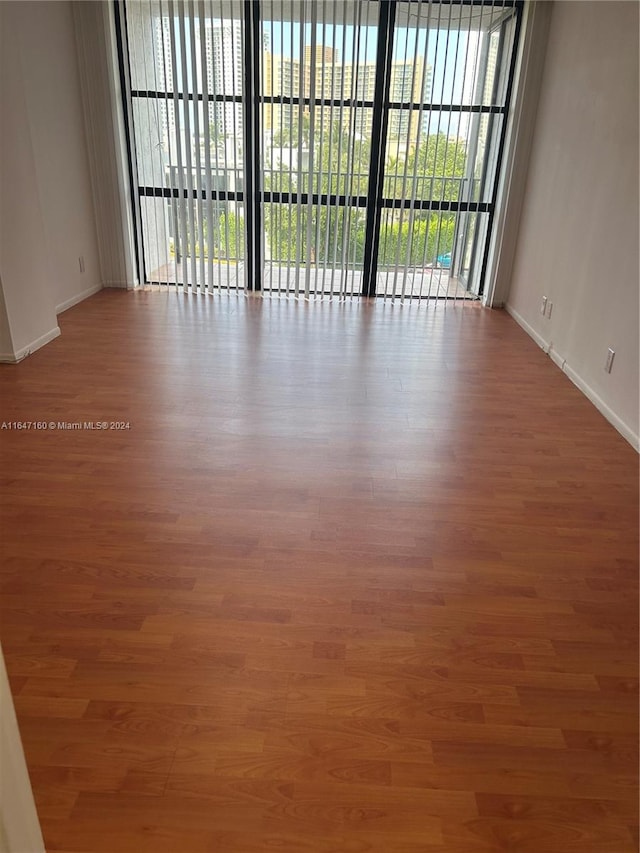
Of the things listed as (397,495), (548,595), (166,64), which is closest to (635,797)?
(548,595)

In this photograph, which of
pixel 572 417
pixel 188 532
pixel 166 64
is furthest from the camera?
pixel 166 64

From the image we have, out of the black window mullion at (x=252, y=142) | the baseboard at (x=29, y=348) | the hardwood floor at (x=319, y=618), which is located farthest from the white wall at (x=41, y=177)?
the black window mullion at (x=252, y=142)

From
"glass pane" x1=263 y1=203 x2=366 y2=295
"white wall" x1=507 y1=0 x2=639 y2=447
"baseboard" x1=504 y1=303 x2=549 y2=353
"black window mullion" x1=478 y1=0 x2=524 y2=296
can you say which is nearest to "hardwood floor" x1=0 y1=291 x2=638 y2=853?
"white wall" x1=507 y1=0 x2=639 y2=447

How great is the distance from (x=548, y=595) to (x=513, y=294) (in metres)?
4.02

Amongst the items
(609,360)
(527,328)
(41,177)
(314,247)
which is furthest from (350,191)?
(609,360)

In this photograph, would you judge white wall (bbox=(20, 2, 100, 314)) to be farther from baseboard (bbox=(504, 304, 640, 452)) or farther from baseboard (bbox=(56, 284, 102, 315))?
baseboard (bbox=(504, 304, 640, 452))

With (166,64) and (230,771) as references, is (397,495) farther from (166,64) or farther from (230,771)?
(166,64)

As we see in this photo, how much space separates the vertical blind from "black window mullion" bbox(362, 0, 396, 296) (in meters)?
0.01

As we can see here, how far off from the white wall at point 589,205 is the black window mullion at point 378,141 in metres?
1.32

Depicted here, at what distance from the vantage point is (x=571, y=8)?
4.08 m

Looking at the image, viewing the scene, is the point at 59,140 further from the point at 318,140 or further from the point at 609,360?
the point at 609,360

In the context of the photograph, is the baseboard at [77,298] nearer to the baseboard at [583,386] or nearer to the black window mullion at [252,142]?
the black window mullion at [252,142]

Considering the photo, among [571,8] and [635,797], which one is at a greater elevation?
[571,8]

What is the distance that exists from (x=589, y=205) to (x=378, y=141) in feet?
7.40
